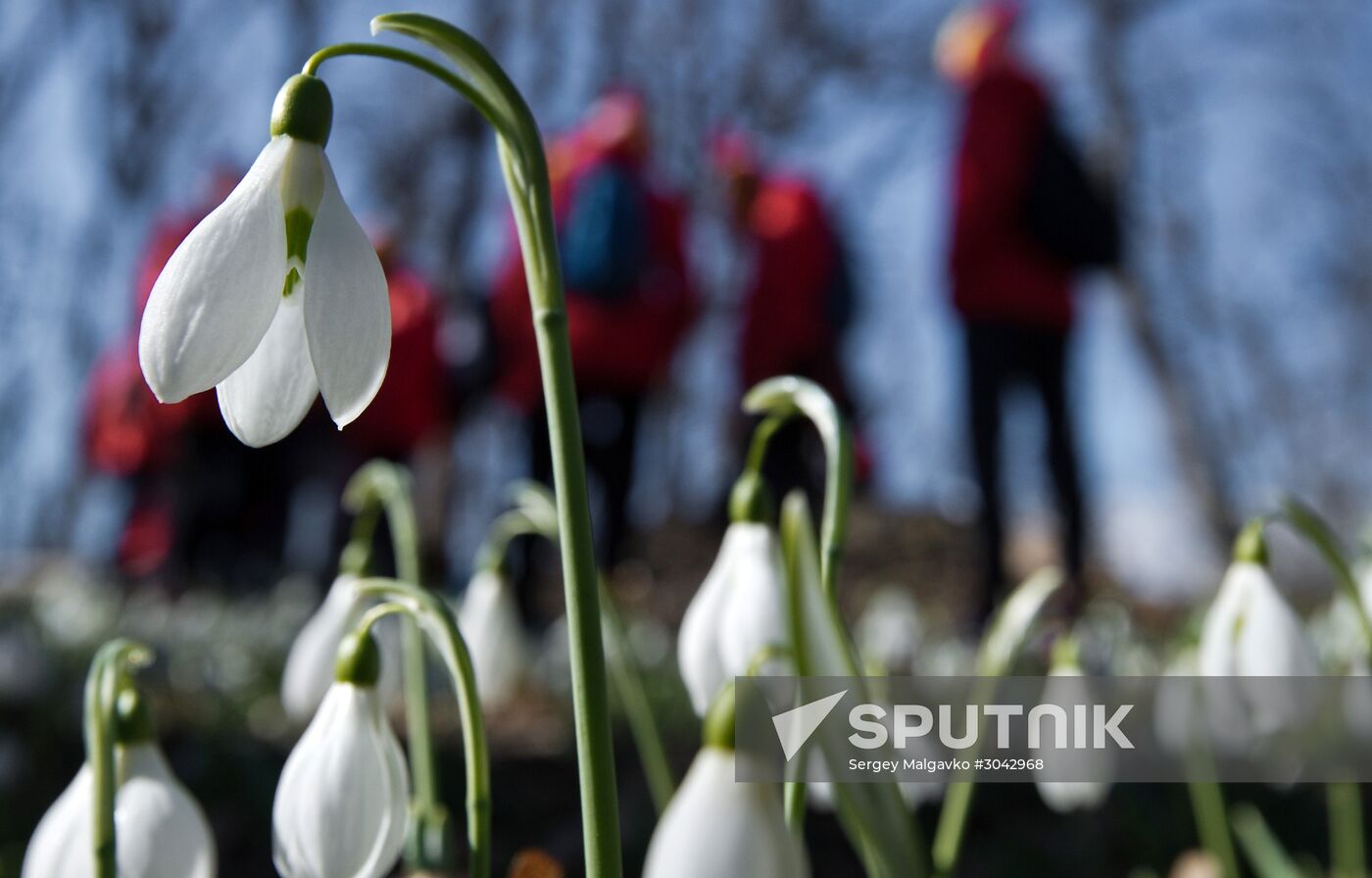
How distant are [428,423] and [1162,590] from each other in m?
7.90

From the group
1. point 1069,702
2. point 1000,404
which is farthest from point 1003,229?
point 1069,702

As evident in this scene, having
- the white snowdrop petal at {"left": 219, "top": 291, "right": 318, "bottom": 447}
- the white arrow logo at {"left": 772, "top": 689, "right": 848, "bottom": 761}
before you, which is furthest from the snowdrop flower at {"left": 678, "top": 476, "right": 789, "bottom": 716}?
the white snowdrop petal at {"left": 219, "top": 291, "right": 318, "bottom": 447}

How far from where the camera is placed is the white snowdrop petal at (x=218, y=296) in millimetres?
696

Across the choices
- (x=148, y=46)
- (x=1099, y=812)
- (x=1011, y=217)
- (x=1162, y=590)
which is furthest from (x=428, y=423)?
(x=1162, y=590)

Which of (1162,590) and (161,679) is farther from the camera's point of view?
(1162,590)

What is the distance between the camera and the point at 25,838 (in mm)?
2293

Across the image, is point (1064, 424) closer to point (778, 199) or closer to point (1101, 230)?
point (1101, 230)

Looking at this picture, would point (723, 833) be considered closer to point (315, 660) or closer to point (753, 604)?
→ point (753, 604)

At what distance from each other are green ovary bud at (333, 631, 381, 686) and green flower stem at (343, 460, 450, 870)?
217 millimetres

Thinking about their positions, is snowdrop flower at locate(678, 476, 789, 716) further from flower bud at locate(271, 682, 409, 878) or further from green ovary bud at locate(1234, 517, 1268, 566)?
green ovary bud at locate(1234, 517, 1268, 566)

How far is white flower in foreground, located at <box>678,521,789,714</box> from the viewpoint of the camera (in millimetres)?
997

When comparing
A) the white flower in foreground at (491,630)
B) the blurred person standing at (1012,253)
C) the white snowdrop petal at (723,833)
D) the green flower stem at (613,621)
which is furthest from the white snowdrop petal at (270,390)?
the blurred person standing at (1012,253)

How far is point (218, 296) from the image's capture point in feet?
2.32

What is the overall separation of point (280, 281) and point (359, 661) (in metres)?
0.27
